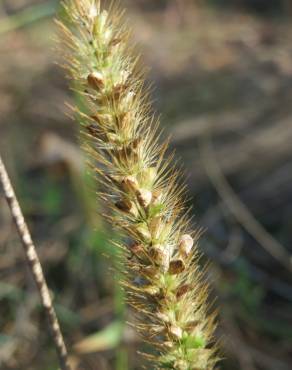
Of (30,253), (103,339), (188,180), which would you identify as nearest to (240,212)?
(188,180)

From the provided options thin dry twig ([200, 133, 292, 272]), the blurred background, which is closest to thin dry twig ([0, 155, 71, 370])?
the blurred background

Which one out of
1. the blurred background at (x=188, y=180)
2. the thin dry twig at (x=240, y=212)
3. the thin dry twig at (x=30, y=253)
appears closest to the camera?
the thin dry twig at (x=30, y=253)

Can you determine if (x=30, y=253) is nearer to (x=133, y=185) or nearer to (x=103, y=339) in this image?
(x=133, y=185)

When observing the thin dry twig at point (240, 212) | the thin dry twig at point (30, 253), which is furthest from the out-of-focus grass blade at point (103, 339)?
Answer: the thin dry twig at point (240, 212)

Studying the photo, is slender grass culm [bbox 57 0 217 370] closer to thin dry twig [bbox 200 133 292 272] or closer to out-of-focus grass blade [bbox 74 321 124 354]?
out-of-focus grass blade [bbox 74 321 124 354]

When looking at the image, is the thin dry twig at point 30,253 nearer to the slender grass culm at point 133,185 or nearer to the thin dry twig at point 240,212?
the slender grass culm at point 133,185
